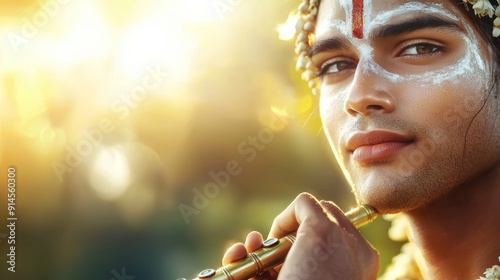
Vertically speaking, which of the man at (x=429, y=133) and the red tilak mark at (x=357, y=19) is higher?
the red tilak mark at (x=357, y=19)

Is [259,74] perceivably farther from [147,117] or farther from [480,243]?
[480,243]

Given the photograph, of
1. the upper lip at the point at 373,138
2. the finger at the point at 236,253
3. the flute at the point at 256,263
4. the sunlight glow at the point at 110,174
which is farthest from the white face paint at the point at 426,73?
the sunlight glow at the point at 110,174

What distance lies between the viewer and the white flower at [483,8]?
3971mm

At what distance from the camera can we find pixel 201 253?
29.3 feet

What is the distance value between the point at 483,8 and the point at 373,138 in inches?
37.3

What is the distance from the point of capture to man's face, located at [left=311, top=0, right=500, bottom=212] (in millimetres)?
3930

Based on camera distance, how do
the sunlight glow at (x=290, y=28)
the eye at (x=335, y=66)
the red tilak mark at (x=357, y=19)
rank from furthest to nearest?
the sunlight glow at (x=290, y=28) → the eye at (x=335, y=66) → the red tilak mark at (x=357, y=19)

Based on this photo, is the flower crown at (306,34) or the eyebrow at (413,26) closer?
the eyebrow at (413,26)

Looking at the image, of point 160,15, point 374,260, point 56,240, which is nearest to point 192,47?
point 160,15

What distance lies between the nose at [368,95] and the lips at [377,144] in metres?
0.13

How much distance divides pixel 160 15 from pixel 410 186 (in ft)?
16.9

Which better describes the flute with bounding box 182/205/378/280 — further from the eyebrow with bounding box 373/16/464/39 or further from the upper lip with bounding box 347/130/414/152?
the eyebrow with bounding box 373/16/464/39

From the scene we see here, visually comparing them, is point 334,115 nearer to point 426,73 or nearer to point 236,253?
point 426,73

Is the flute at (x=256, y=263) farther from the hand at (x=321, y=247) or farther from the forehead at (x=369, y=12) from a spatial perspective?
the forehead at (x=369, y=12)
